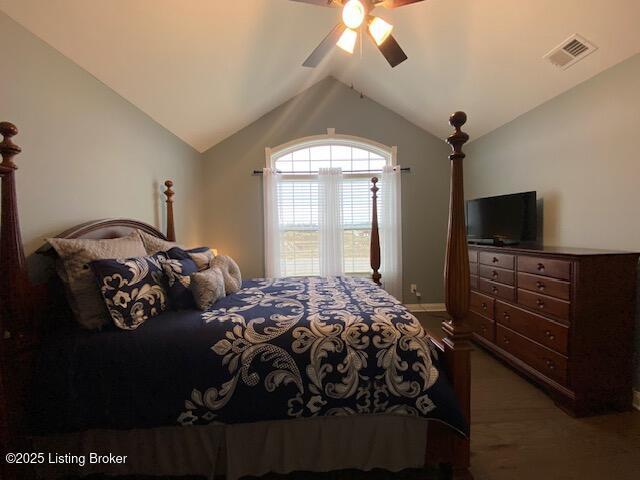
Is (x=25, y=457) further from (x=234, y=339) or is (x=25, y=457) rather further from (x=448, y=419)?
(x=448, y=419)

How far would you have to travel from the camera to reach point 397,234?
377 cm

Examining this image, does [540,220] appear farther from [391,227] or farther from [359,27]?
[359,27]

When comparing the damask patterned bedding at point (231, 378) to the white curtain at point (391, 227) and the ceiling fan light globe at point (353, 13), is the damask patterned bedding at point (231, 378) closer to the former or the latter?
the ceiling fan light globe at point (353, 13)

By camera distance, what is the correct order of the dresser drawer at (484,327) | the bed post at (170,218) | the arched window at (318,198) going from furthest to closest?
the arched window at (318,198)
the bed post at (170,218)
the dresser drawer at (484,327)

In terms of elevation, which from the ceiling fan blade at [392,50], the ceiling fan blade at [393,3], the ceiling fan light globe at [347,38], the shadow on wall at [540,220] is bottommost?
the shadow on wall at [540,220]

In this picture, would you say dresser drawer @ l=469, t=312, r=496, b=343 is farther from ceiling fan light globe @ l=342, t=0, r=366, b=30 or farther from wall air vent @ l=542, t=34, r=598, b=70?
ceiling fan light globe @ l=342, t=0, r=366, b=30

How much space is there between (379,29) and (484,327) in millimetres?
2659

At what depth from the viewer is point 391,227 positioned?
377 centimetres

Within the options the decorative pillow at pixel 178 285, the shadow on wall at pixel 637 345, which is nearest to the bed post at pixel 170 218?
the decorative pillow at pixel 178 285

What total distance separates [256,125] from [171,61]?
5.60 feet

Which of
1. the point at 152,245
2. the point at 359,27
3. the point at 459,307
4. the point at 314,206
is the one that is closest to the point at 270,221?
the point at 314,206

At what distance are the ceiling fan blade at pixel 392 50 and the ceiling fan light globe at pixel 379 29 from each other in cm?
3

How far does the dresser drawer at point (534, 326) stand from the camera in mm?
1825

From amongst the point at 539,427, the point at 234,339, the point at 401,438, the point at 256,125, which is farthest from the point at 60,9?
Answer: the point at 539,427
